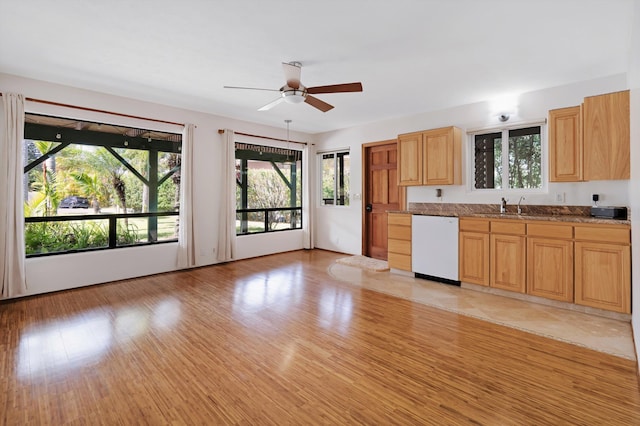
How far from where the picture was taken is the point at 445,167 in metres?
4.88

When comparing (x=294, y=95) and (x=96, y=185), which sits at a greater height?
(x=294, y=95)

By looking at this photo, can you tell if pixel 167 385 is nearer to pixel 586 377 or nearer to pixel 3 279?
pixel 586 377

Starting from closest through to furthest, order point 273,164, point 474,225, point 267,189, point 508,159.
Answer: point 474,225 → point 508,159 → point 267,189 → point 273,164

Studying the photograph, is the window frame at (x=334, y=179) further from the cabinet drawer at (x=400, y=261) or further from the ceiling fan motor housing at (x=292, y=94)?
the ceiling fan motor housing at (x=292, y=94)

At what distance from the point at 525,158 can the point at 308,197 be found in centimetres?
425

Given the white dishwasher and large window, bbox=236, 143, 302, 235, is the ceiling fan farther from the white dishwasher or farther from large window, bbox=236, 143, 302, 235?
large window, bbox=236, 143, 302, 235

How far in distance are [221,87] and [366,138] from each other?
3.15 meters

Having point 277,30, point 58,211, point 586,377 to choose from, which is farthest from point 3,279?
point 586,377

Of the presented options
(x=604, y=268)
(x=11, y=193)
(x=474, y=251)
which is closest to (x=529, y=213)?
(x=474, y=251)

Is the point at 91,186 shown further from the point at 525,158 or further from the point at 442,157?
the point at 525,158

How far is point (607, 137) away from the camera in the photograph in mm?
3375

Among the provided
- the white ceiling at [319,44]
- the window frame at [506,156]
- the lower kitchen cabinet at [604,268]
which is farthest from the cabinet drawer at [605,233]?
the white ceiling at [319,44]

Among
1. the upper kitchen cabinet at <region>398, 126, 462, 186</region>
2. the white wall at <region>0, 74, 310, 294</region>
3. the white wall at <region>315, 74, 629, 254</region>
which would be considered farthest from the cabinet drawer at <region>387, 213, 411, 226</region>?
the white wall at <region>0, 74, 310, 294</region>

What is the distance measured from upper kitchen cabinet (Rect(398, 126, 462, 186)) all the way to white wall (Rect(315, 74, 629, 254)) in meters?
0.26
